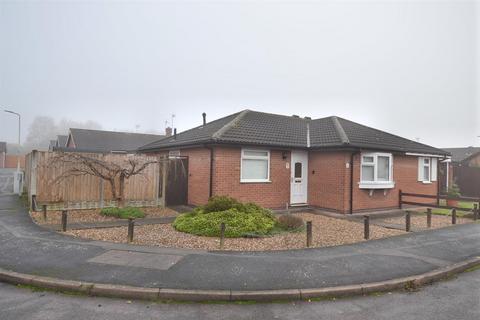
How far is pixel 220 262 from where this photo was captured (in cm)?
603

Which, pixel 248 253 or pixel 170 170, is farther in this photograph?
pixel 170 170

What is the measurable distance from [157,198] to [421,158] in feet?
44.8

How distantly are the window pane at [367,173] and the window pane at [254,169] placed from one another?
13.7ft

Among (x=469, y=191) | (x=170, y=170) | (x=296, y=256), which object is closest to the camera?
(x=296, y=256)

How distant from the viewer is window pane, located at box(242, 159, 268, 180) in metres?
12.7

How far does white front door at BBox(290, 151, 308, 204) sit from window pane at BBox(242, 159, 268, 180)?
4.73ft

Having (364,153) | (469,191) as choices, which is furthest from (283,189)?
(469,191)

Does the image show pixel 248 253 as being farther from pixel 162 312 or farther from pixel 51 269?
pixel 51 269

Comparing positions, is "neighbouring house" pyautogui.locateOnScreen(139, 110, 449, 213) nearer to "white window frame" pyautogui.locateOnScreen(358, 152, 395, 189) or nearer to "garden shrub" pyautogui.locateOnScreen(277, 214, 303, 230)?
"white window frame" pyautogui.locateOnScreen(358, 152, 395, 189)

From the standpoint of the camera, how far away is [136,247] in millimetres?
6945

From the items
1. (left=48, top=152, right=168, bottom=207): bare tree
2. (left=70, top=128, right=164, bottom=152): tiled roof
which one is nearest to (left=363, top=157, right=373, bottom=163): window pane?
(left=48, top=152, right=168, bottom=207): bare tree

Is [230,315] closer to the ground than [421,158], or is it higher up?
closer to the ground

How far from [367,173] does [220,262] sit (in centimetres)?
945

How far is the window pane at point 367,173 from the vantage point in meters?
13.1
